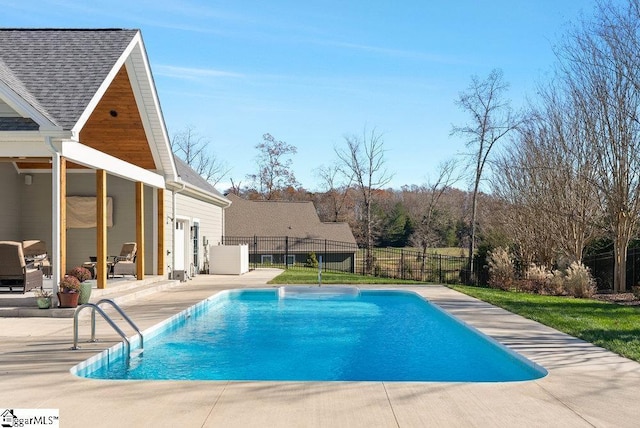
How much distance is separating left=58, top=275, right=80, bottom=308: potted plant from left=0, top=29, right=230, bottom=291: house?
32 cm

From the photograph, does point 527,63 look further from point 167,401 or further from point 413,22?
point 167,401

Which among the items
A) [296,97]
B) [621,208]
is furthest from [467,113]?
[621,208]

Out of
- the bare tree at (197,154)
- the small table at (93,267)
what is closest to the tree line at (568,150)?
the small table at (93,267)

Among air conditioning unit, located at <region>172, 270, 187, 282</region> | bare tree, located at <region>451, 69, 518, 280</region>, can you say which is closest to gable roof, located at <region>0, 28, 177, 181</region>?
air conditioning unit, located at <region>172, 270, 187, 282</region>

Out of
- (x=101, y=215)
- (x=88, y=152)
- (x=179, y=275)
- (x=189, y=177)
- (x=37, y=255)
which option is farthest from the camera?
(x=189, y=177)

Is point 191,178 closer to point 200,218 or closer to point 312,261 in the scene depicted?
point 200,218

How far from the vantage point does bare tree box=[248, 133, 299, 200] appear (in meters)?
53.2

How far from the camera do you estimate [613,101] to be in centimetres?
1619

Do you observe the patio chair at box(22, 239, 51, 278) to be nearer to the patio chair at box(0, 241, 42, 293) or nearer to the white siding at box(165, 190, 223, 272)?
A: the patio chair at box(0, 241, 42, 293)

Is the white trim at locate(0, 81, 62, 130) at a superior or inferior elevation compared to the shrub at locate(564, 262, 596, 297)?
superior

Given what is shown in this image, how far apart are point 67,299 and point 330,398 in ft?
21.9

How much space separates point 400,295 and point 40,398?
39.8 feet

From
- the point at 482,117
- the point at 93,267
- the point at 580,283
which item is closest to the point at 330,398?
the point at 93,267

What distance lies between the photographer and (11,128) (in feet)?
33.8
